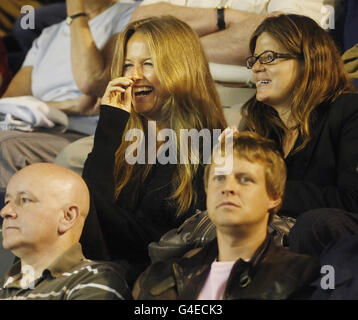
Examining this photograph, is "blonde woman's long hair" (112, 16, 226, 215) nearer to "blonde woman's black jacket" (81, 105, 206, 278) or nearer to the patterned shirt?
"blonde woman's black jacket" (81, 105, 206, 278)

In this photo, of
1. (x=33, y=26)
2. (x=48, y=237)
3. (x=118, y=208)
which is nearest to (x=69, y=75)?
(x=33, y=26)

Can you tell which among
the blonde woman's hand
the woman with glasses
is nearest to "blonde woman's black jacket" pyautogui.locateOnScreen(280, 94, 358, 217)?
the woman with glasses

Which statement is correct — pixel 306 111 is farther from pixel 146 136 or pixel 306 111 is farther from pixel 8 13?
pixel 8 13

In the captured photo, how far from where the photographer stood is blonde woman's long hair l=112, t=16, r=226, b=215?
190 cm

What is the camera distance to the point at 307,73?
5.84 ft

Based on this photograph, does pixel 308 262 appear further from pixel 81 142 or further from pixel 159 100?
pixel 81 142

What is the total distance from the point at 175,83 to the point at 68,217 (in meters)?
0.51

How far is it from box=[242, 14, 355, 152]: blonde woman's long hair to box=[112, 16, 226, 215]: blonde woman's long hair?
0.15m

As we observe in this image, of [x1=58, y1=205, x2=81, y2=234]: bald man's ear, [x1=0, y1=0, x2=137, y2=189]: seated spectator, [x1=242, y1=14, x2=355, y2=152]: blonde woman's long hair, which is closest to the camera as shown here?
[x1=58, y1=205, x2=81, y2=234]: bald man's ear

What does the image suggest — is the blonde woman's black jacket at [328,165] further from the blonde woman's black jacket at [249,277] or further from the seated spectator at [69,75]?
the seated spectator at [69,75]

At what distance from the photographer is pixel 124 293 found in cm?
149

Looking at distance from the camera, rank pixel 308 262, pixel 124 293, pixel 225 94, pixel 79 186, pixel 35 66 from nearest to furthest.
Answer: pixel 308 262 < pixel 124 293 < pixel 79 186 < pixel 225 94 < pixel 35 66
